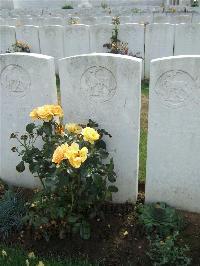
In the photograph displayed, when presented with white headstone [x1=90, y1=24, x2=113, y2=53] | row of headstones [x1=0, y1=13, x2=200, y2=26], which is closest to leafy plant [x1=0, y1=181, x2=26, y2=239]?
white headstone [x1=90, y1=24, x2=113, y2=53]

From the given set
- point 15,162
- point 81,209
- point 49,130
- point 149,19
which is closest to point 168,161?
point 81,209

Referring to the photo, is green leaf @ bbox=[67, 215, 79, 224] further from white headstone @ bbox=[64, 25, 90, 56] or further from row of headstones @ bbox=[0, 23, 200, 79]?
white headstone @ bbox=[64, 25, 90, 56]

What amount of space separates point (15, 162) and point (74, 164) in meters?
1.46

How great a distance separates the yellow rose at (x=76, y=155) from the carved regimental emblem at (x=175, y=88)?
2.77 feet

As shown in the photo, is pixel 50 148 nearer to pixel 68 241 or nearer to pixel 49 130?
pixel 49 130

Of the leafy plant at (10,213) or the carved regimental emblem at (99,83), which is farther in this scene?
the leafy plant at (10,213)

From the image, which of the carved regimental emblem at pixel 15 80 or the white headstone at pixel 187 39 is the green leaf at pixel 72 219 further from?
the white headstone at pixel 187 39

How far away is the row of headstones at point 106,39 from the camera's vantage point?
7547mm

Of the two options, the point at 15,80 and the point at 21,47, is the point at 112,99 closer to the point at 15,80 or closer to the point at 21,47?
the point at 15,80

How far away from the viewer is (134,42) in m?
7.80

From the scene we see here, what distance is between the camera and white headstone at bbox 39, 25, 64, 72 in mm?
8250

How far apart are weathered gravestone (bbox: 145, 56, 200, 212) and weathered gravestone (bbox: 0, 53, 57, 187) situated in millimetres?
945

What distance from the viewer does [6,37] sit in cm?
863

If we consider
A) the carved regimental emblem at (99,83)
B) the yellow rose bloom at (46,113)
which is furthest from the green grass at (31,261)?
the carved regimental emblem at (99,83)
